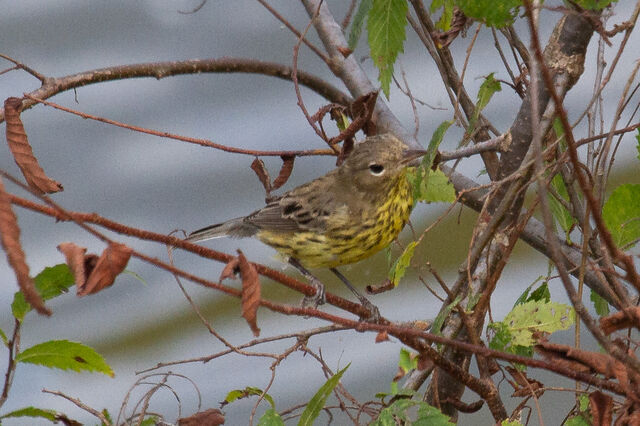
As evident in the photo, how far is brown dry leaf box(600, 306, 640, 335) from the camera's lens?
194 centimetres

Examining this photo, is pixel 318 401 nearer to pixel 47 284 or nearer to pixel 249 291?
pixel 249 291

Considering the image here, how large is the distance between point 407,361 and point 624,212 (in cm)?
79

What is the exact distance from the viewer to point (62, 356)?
7.89 ft

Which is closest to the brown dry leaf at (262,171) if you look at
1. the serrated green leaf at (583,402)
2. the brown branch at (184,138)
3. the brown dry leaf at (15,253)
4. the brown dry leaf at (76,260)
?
the brown branch at (184,138)

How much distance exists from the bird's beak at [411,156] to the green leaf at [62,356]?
167cm

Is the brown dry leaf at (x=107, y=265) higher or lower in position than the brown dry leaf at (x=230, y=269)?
lower

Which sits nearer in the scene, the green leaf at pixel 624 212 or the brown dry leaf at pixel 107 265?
the brown dry leaf at pixel 107 265

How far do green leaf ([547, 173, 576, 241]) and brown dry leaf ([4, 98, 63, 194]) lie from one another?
1.64m

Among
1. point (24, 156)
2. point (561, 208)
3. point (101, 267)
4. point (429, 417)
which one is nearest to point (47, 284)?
point (24, 156)

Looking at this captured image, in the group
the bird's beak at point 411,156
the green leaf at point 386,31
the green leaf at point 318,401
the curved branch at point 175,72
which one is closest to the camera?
the green leaf at point 318,401

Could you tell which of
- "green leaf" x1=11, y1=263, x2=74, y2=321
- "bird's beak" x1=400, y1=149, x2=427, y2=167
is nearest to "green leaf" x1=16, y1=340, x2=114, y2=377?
"green leaf" x1=11, y1=263, x2=74, y2=321

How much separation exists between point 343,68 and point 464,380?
181cm

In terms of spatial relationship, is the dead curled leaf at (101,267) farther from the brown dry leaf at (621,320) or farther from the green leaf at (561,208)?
the green leaf at (561,208)

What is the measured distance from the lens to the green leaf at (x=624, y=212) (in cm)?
264
